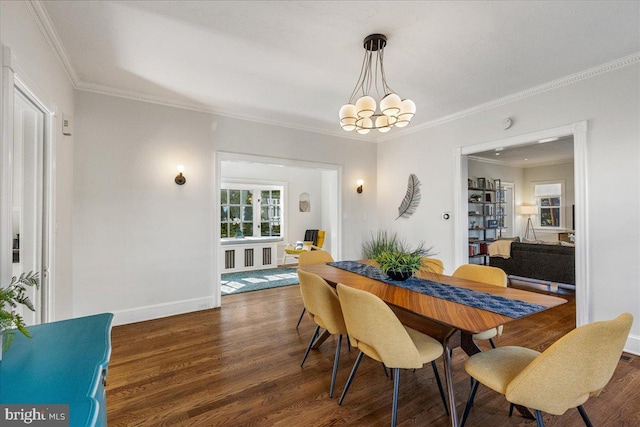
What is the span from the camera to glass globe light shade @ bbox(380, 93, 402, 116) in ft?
7.38

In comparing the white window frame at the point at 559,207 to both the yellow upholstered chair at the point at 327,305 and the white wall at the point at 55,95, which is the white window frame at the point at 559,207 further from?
the white wall at the point at 55,95

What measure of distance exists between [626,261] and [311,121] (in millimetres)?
3878

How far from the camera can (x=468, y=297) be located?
1.92 meters

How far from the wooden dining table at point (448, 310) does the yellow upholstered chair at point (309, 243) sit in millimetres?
4299

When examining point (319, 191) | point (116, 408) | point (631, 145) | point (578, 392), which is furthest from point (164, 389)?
point (319, 191)

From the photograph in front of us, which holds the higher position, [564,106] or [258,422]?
[564,106]

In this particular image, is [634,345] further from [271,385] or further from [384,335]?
[271,385]

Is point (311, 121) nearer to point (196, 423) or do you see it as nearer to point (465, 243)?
point (465, 243)

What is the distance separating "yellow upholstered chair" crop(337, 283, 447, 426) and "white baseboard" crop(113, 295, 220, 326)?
276 centimetres

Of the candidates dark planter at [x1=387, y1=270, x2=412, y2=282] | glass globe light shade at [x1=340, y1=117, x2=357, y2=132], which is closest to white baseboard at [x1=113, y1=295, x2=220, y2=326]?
dark planter at [x1=387, y1=270, x2=412, y2=282]

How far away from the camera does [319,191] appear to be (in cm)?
794

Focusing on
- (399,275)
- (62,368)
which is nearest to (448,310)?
(399,275)

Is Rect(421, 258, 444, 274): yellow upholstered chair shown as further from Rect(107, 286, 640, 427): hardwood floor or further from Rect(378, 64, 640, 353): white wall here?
Rect(378, 64, 640, 353): white wall

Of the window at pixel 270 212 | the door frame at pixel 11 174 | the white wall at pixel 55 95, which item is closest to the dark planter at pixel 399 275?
the door frame at pixel 11 174
